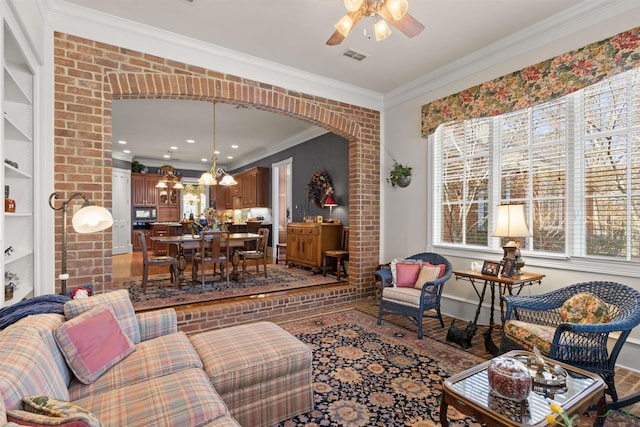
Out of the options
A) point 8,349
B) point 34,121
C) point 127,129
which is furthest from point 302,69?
point 127,129

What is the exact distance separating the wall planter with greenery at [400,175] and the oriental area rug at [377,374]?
197 centimetres

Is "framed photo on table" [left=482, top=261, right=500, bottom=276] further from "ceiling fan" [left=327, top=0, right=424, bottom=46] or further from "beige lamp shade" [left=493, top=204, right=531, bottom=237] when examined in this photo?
"ceiling fan" [left=327, top=0, right=424, bottom=46]

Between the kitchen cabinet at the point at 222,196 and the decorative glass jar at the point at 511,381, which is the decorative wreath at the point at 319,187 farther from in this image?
the kitchen cabinet at the point at 222,196

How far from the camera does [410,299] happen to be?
344 cm

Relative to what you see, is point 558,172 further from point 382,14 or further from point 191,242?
point 191,242

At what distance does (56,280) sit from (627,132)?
5.03 m

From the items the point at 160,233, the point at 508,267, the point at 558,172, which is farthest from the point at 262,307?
the point at 160,233

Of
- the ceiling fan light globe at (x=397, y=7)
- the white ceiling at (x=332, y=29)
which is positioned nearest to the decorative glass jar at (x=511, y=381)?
the ceiling fan light globe at (x=397, y=7)

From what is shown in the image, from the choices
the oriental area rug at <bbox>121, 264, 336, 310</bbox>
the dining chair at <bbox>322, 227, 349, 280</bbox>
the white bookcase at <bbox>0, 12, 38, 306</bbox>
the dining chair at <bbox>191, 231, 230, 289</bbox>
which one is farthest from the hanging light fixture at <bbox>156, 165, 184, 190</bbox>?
the white bookcase at <bbox>0, 12, 38, 306</bbox>

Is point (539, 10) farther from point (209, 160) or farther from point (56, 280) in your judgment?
point (209, 160)

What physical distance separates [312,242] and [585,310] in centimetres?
412

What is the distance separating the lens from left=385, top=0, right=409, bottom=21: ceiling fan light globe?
1.91 meters

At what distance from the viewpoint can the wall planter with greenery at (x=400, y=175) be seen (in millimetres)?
4551

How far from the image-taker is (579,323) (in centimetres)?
240
